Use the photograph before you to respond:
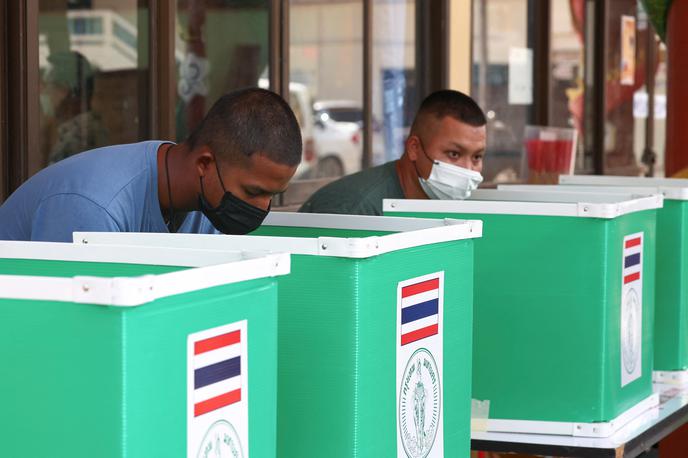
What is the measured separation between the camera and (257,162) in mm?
2662

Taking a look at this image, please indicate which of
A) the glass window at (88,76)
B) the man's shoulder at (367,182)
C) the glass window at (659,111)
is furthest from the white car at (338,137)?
the glass window at (659,111)

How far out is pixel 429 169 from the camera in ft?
13.0

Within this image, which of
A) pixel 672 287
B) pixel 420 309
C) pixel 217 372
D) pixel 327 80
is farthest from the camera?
pixel 327 80

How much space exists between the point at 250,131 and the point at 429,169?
135cm

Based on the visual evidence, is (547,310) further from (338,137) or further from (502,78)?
(502,78)

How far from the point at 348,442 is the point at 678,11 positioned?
10.7 ft

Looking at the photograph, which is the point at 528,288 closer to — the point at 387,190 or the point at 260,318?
the point at 387,190

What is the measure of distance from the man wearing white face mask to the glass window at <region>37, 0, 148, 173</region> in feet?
2.46

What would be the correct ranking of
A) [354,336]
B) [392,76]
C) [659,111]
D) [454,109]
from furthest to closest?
[659,111] → [392,76] → [454,109] → [354,336]

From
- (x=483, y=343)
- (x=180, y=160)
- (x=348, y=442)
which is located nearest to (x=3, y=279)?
(x=348, y=442)

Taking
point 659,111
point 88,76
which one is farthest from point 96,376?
point 659,111

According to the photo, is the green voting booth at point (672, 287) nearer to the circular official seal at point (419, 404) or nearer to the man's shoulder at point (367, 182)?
the man's shoulder at point (367, 182)

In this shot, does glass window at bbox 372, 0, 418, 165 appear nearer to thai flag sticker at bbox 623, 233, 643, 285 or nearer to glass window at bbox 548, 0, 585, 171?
glass window at bbox 548, 0, 585, 171

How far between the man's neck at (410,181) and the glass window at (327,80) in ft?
4.74
